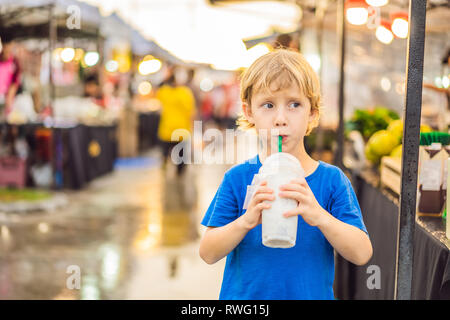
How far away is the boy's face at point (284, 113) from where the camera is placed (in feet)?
5.17

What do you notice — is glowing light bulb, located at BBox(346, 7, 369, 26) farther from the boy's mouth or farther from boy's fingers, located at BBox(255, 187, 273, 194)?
boy's fingers, located at BBox(255, 187, 273, 194)

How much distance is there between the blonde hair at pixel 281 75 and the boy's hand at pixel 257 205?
34cm

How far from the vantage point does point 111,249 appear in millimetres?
5621

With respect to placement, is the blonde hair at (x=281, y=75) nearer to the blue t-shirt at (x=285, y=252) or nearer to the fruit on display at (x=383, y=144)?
the blue t-shirt at (x=285, y=252)

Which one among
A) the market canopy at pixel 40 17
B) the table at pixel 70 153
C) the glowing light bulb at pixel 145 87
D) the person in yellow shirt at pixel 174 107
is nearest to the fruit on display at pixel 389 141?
the table at pixel 70 153

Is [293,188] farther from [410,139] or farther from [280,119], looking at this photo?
[410,139]

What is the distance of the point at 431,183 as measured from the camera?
2492 millimetres

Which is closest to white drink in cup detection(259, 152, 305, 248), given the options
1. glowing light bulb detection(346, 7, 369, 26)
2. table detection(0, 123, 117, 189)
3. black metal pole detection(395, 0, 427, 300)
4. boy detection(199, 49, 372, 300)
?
boy detection(199, 49, 372, 300)

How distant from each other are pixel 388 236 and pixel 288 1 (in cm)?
414

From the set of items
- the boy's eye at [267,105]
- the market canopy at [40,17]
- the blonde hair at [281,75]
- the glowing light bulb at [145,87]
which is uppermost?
the market canopy at [40,17]

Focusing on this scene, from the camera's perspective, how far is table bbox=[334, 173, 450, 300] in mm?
2006

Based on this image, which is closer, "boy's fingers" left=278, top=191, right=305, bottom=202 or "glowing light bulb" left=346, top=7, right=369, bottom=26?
"boy's fingers" left=278, top=191, right=305, bottom=202

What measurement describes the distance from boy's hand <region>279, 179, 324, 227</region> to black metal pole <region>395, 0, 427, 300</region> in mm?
376
